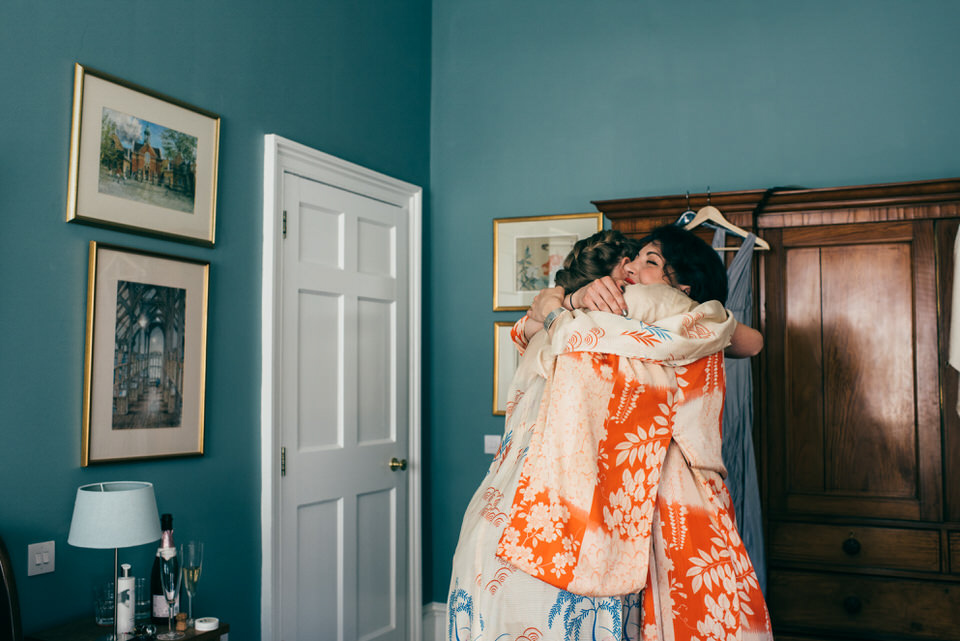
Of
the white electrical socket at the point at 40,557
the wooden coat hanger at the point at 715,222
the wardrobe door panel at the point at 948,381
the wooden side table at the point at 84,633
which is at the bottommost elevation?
the wooden side table at the point at 84,633

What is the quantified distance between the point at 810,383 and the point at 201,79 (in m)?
2.43

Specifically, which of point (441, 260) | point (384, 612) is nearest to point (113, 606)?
point (384, 612)

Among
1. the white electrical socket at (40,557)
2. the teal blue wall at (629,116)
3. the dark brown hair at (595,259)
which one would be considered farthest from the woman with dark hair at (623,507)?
the teal blue wall at (629,116)

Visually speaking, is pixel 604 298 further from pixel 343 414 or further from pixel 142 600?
pixel 343 414

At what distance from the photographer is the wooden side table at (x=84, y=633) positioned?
7.25ft

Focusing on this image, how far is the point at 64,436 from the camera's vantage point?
2.38 meters

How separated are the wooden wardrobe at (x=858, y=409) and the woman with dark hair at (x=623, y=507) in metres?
1.36

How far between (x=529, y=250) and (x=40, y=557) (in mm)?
2463

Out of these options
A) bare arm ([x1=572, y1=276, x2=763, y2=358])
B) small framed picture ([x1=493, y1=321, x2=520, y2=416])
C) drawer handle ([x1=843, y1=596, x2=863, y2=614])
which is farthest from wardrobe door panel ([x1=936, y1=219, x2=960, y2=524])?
small framed picture ([x1=493, y1=321, x2=520, y2=416])

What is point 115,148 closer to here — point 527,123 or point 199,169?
point 199,169

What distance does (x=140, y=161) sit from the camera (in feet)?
8.61

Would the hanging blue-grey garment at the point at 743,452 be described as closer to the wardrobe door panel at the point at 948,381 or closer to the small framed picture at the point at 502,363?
the wardrobe door panel at the point at 948,381

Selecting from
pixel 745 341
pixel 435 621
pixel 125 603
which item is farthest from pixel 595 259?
pixel 435 621

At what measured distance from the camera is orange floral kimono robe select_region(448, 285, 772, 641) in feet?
5.51
